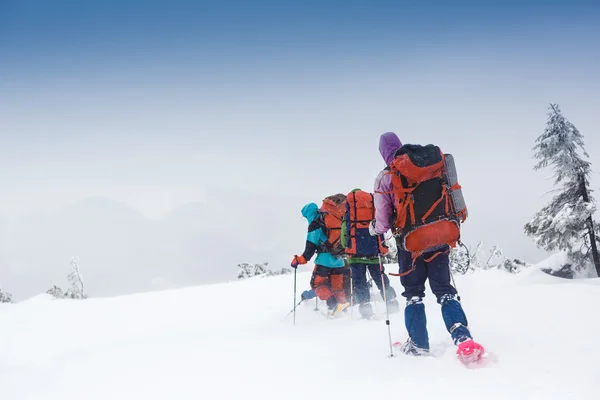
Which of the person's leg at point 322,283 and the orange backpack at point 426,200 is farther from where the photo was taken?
the person's leg at point 322,283

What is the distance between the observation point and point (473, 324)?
5.21 meters

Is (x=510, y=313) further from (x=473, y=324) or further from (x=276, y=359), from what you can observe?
(x=276, y=359)

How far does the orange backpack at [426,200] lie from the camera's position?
386 cm

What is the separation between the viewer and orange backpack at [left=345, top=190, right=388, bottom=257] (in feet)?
23.5

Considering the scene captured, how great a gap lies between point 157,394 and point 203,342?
2.09 meters

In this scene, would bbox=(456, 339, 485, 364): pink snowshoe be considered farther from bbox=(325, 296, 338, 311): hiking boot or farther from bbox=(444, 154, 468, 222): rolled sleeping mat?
bbox=(325, 296, 338, 311): hiking boot

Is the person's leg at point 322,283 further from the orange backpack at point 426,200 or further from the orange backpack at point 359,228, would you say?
the orange backpack at point 426,200

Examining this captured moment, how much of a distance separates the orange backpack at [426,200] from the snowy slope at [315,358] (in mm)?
Result: 1198

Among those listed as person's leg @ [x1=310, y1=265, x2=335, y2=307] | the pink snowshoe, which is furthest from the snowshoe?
the pink snowshoe

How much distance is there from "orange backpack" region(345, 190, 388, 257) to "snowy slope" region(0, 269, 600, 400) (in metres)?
1.29

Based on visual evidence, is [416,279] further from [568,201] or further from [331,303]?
[568,201]

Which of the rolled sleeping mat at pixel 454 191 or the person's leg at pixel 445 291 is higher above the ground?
the rolled sleeping mat at pixel 454 191

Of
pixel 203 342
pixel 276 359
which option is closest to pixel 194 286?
pixel 203 342

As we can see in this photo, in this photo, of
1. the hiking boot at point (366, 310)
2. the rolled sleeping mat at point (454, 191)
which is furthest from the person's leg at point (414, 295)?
the hiking boot at point (366, 310)
